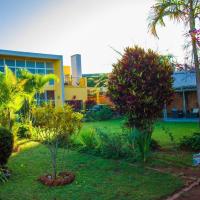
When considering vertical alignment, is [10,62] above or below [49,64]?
below

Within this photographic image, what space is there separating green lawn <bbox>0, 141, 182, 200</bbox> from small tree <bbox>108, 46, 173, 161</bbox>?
134 centimetres

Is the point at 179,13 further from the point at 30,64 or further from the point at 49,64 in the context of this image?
the point at 49,64

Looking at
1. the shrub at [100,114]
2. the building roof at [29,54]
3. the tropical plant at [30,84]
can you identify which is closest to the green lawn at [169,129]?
the tropical plant at [30,84]

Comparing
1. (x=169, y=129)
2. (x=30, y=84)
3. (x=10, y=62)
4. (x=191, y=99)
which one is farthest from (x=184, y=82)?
(x=10, y=62)

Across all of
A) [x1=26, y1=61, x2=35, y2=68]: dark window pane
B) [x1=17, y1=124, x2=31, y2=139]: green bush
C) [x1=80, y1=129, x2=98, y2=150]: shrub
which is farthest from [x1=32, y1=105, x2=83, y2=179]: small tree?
[x1=26, y1=61, x2=35, y2=68]: dark window pane

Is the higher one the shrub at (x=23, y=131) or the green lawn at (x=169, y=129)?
the shrub at (x=23, y=131)

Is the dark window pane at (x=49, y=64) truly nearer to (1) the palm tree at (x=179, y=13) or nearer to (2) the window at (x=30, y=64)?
(2) the window at (x=30, y=64)

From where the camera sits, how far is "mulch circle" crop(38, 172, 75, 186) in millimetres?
6860

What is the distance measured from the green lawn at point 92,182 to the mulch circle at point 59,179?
0.12 m

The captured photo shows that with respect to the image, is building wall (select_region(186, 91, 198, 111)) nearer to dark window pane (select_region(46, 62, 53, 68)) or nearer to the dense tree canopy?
dark window pane (select_region(46, 62, 53, 68))

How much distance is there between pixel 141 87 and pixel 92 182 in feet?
11.2

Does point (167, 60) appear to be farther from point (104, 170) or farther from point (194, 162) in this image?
point (104, 170)

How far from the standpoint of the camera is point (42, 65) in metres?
30.4

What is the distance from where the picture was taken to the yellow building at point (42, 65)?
A: 2797cm
